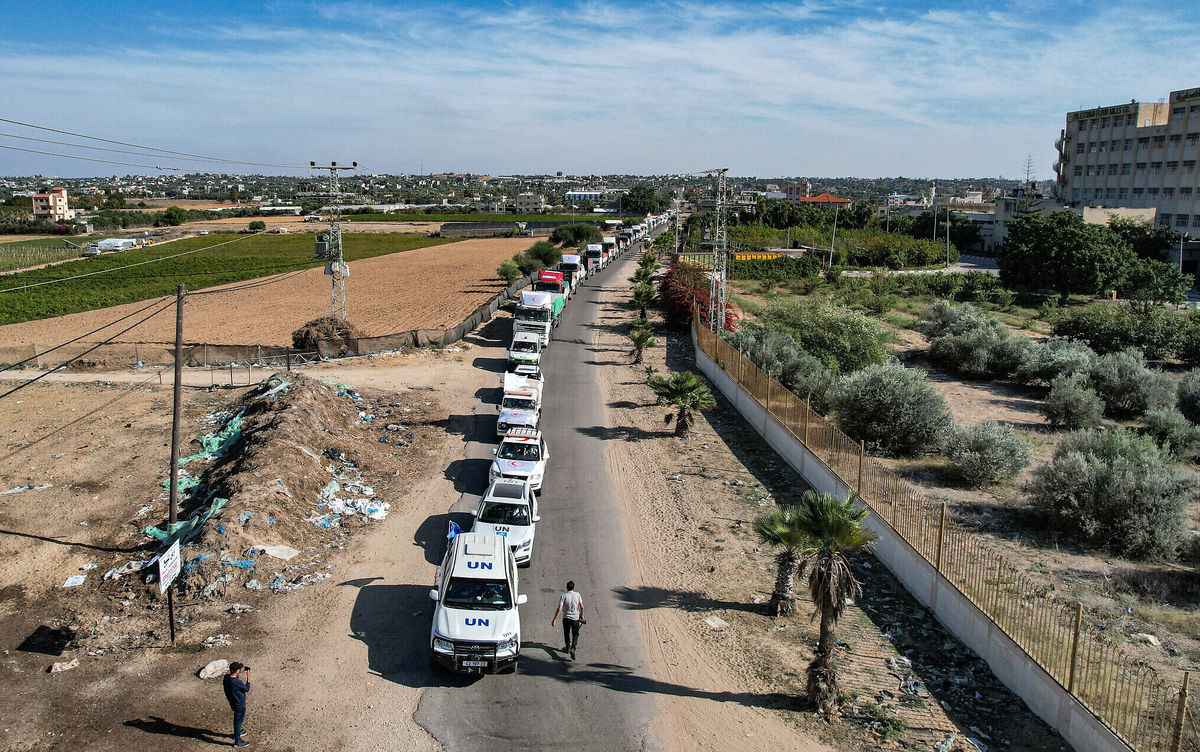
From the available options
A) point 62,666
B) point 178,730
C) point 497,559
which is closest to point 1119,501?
point 497,559

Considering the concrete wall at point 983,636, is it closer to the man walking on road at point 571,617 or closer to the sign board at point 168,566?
the man walking on road at point 571,617

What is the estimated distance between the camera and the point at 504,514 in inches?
620

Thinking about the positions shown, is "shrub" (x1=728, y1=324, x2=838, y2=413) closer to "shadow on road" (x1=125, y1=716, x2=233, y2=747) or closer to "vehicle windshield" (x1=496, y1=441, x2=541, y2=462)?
"vehicle windshield" (x1=496, y1=441, x2=541, y2=462)

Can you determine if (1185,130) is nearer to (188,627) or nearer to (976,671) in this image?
(976,671)

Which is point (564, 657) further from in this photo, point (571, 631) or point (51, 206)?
point (51, 206)

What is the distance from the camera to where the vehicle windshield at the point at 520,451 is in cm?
1953

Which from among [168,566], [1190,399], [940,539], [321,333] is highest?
[1190,399]

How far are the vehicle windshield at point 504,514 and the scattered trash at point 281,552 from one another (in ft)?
12.2

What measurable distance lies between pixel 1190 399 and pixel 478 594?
26.9 metres

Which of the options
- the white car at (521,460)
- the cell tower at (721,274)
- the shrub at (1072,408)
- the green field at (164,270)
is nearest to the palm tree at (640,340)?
the cell tower at (721,274)

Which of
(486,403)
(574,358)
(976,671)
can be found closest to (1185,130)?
(574,358)

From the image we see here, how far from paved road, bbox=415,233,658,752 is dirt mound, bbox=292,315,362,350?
573 inches

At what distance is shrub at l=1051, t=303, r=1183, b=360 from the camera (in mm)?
35406

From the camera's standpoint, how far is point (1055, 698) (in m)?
9.82
